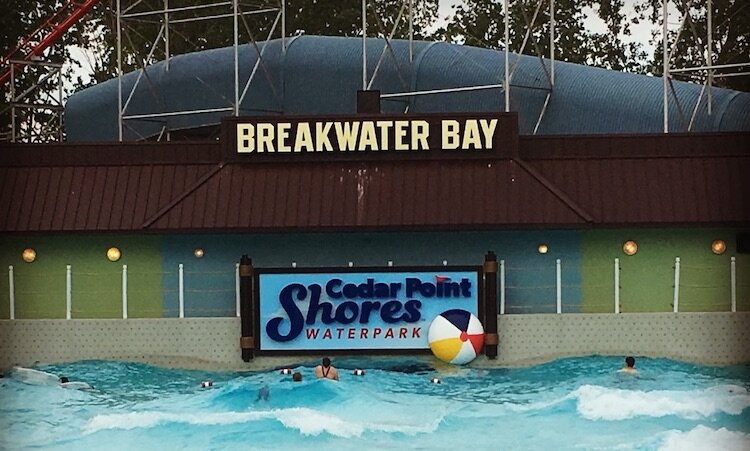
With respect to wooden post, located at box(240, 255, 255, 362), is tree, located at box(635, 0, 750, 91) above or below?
above

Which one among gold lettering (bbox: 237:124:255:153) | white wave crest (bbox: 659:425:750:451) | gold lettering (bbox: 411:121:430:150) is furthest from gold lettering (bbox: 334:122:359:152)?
white wave crest (bbox: 659:425:750:451)

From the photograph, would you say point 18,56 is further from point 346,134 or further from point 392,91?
point 346,134

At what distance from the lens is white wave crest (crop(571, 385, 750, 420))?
1888cm

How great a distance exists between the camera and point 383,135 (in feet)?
67.0

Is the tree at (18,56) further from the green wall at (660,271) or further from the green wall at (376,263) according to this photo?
the green wall at (660,271)

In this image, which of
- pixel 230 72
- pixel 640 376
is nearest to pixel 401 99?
pixel 230 72

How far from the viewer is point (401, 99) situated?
101 feet

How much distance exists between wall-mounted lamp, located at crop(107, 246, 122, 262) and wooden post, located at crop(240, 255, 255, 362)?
6.91 feet

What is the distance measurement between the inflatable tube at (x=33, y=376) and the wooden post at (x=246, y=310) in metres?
3.04

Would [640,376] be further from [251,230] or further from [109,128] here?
[109,128]

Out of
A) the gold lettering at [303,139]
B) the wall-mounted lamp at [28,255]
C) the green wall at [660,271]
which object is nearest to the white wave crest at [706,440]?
the green wall at [660,271]

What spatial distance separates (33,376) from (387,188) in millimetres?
6463

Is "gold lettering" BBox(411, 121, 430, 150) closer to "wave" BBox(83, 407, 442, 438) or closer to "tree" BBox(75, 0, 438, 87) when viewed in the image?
"wave" BBox(83, 407, 442, 438)

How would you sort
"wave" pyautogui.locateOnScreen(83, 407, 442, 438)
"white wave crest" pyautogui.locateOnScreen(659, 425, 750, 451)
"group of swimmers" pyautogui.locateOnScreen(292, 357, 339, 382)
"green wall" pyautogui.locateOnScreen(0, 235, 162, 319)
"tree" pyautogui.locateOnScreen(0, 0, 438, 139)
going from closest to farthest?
"white wave crest" pyautogui.locateOnScreen(659, 425, 750, 451), "wave" pyautogui.locateOnScreen(83, 407, 442, 438), "group of swimmers" pyautogui.locateOnScreen(292, 357, 339, 382), "green wall" pyautogui.locateOnScreen(0, 235, 162, 319), "tree" pyautogui.locateOnScreen(0, 0, 438, 139)
